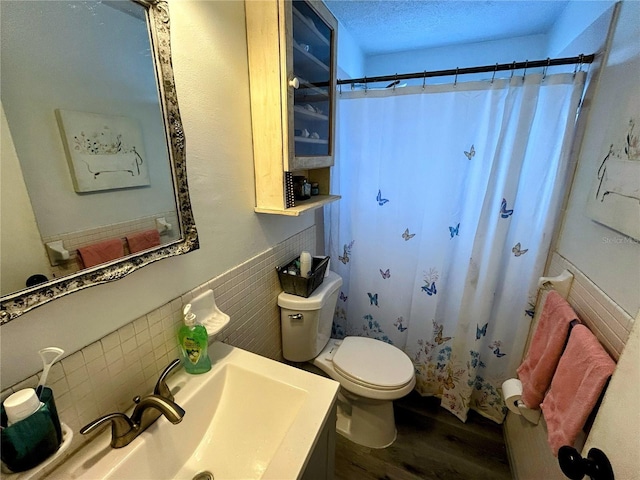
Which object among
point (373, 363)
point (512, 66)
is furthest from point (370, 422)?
point (512, 66)

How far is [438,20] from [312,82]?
1.13 meters

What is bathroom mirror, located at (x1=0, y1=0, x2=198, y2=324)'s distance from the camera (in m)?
0.50

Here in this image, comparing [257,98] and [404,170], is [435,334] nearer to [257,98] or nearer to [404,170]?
[404,170]

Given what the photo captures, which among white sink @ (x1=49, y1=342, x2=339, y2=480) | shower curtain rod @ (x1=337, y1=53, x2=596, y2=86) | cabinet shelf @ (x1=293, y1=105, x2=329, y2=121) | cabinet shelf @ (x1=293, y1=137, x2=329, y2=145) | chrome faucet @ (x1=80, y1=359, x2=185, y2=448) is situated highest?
shower curtain rod @ (x1=337, y1=53, x2=596, y2=86)

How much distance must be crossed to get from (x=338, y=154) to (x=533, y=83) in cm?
95

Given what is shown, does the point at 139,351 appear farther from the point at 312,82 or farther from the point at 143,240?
the point at 312,82

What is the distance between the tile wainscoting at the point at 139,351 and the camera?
0.63m

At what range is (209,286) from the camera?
3.15ft

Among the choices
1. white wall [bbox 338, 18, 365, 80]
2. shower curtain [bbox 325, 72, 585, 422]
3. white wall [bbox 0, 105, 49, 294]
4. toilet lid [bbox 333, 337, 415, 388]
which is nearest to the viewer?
white wall [bbox 0, 105, 49, 294]

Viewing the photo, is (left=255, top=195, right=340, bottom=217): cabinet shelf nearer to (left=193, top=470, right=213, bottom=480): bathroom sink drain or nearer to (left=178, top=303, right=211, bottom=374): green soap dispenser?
(left=178, top=303, right=211, bottom=374): green soap dispenser

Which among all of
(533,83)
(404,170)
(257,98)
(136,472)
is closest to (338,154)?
(404,170)

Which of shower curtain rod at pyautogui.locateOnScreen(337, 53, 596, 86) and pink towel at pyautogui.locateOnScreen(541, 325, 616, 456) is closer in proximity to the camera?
pink towel at pyautogui.locateOnScreen(541, 325, 616, 456)

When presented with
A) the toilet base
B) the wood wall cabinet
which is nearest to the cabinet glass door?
the wood wall cabinet

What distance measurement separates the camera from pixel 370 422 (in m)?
1.51
